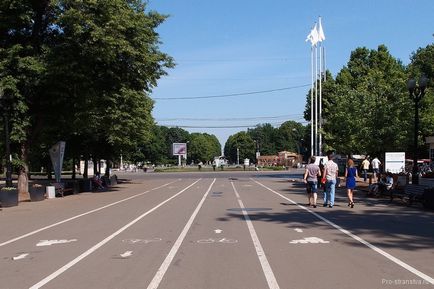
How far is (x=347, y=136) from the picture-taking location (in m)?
Answer: 42.5

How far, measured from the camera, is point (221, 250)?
10.4 metres

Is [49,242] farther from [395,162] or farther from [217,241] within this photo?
[395,162]

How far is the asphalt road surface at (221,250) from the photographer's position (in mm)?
7785

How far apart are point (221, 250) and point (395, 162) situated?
2601 centimetres

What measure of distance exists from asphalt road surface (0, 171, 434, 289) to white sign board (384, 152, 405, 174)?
633 inches

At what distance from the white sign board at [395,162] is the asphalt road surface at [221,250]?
16.1 meters

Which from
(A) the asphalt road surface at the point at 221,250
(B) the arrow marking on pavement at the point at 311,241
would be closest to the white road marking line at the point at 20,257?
(A) the asphalt road surface at the point at 221,250

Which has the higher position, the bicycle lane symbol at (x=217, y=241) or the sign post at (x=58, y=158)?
the sign post at (x=58, y=158)

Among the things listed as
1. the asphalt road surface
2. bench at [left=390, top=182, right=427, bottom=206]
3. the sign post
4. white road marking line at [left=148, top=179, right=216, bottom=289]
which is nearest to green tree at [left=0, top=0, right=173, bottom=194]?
the sign post

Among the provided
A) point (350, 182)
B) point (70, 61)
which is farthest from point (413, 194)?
point (70, 61)

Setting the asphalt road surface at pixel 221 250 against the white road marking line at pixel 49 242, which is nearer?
the asphalt road surface at pixel 221 250

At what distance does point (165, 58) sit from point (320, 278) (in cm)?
2550

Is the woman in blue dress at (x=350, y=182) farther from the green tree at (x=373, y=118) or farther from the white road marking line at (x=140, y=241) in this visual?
the green tree at (x=373, y=118)

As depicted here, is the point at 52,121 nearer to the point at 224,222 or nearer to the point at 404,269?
the point at 224,222
